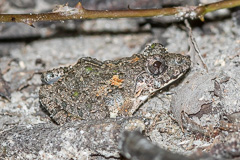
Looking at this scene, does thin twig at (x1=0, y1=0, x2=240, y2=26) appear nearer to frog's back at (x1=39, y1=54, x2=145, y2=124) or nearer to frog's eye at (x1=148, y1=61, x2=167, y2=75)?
frog's back at (x1=39, y1=54, x2=145, y2=124)

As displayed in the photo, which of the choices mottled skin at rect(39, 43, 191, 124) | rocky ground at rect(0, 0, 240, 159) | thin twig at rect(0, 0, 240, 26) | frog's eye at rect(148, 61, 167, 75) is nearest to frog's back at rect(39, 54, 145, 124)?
mottled skin at rect(39, 43, 191, 124)

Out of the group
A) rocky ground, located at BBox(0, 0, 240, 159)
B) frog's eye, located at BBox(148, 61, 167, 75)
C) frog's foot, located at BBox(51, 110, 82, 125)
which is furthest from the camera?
frog's eye, located at BBox(148, 61, 167, 75)

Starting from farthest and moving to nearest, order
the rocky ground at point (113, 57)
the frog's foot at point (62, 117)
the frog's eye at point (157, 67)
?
1. the frog's eye at point (157, 67)
2. the frog's foot at point (62, 117)
3. the rocky ground at point (113, 57)

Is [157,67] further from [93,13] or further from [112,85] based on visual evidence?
[93,13]

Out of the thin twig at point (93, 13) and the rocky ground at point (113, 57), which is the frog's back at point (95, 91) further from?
the thin twig at point (93, 13)

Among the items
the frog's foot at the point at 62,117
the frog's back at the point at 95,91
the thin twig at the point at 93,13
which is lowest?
the frog's foot at the point at 62,117

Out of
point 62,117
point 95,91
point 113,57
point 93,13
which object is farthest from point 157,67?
point 113,57

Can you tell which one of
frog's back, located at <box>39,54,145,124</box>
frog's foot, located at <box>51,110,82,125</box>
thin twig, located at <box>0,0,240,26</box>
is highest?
thin twig, located at <box>0,0,240,26</box>

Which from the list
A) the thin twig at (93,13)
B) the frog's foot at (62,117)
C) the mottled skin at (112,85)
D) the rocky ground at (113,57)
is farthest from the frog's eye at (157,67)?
the frog's foot at (62,117)
